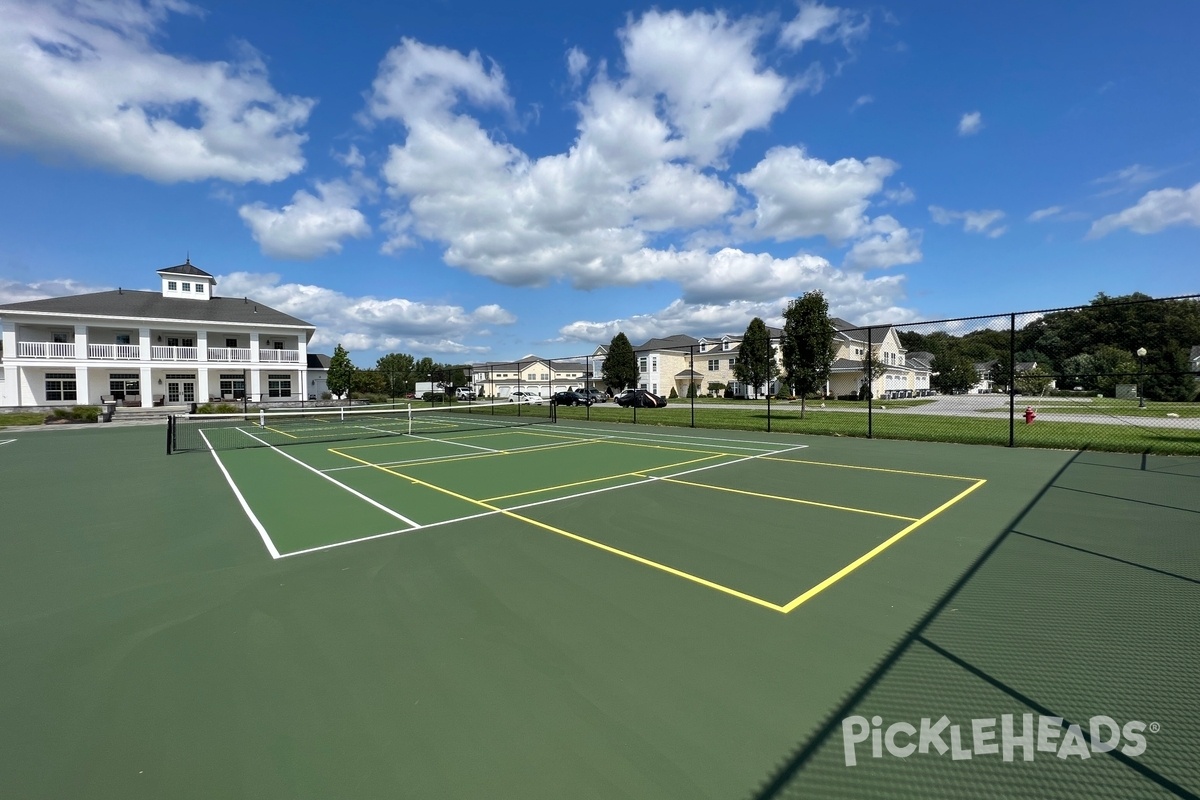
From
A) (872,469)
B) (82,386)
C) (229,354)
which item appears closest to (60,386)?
(82,386)

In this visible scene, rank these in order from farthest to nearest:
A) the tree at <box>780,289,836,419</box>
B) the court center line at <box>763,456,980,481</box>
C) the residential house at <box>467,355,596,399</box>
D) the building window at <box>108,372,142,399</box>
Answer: the residential house at <box>467,355,596,399</box>, the building window at <box>108,372,142,399</box>, the tree at <box>780,289,836,419</box>, the court center line at <box>763,456,980,481</box>

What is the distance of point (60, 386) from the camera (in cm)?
3011

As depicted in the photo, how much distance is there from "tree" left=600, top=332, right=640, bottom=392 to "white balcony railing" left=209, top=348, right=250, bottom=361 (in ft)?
104

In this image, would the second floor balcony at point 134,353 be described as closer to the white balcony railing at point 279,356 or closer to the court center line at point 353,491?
the white balcony railing at point 279,356

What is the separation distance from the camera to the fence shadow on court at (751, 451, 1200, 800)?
2.19m

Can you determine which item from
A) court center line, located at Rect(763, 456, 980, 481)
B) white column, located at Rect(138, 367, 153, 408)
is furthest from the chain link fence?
white column, located at Rect(138, 367, 153, 408)

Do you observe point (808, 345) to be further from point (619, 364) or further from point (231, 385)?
point (231, 385)

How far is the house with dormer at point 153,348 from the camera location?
28.6 m

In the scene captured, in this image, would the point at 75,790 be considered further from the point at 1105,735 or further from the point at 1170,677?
the point at 1170,677

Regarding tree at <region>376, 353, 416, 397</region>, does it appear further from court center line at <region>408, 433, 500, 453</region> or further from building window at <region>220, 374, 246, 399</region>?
court center line at <region>408, 433, 500, 453</region>

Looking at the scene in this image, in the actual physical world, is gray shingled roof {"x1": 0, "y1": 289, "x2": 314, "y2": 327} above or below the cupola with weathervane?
below

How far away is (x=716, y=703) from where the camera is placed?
270cm

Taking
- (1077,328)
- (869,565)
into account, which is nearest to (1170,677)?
(869,565)

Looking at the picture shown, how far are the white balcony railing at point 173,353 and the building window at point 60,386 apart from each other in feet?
15.4
